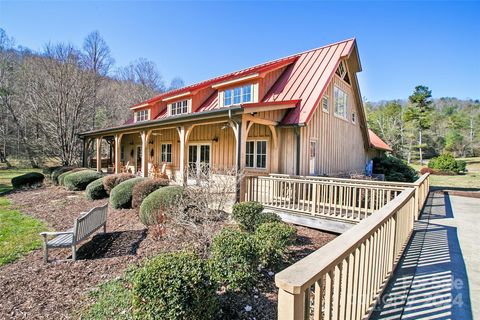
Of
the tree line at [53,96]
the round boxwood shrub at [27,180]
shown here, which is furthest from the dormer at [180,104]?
the tree line at [53,96]

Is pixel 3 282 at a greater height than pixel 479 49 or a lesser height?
lesser

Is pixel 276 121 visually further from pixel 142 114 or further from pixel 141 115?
pixel 141 115

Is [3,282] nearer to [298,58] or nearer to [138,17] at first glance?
[138,17]

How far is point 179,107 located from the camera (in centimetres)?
1452

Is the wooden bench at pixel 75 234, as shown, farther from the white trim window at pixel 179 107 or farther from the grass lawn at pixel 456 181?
the grass lawn at pixel 456 181

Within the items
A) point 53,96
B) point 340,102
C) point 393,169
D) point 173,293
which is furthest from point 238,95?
point 53,96

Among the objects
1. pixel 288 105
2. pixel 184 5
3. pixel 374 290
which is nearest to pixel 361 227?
pixel 374 290

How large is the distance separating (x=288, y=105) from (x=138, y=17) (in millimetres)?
9179

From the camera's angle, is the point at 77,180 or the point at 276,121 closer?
the point at 276,121

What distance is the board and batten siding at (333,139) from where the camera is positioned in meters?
10.1

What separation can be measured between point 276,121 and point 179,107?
7.54 metres

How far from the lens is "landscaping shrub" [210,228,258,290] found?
3.52 m

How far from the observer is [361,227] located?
92.2 inches

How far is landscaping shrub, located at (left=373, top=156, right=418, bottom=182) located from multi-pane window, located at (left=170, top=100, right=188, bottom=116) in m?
15.2
